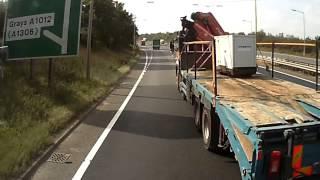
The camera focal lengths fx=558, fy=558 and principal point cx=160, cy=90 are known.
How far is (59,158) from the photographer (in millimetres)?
10750

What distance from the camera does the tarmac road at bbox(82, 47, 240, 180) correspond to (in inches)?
371

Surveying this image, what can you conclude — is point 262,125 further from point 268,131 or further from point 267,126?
point 268,131

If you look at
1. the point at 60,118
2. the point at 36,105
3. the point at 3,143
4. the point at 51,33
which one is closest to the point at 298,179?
the point at 3,143

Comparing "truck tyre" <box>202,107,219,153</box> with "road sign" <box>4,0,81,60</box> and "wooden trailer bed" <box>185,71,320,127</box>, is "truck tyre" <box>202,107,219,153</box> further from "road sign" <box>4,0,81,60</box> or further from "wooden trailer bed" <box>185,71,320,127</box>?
"road sign" <box>4,0,81,60</box>

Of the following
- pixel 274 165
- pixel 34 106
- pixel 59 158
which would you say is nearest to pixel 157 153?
pixel 59 158

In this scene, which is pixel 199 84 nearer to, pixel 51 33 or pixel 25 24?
pixel 51 33

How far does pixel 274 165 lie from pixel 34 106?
33.2ft

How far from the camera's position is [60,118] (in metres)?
14.8

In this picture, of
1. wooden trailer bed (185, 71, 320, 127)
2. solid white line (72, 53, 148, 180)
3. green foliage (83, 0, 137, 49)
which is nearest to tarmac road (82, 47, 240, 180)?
solid white line (72, 53, 148, 180)

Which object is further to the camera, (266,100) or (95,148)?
(95,148)

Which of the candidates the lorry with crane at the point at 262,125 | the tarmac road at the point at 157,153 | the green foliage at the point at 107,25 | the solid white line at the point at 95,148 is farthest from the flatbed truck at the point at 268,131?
the green foliage at the point at 107,25

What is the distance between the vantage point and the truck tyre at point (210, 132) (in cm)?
1046

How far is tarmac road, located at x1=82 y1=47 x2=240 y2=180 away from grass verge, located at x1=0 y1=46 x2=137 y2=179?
1313mm

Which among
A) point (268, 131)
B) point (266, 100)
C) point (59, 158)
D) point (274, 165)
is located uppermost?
point (266, 100)
